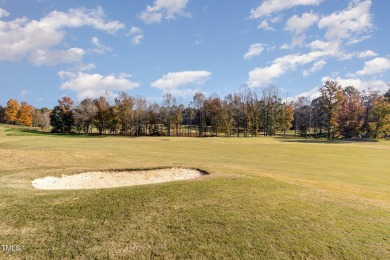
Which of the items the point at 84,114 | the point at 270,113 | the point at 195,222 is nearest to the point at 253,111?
the point at 270,113

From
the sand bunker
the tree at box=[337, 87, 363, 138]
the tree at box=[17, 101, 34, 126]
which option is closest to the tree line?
the tree at box=[337, 87, 363, 138]

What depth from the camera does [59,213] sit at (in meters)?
8.84

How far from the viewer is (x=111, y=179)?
15.9 m

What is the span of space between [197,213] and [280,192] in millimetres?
4723

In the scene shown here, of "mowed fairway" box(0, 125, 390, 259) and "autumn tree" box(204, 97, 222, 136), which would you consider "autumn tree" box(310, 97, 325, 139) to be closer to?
"autumn tree" box(204, 97, 222, 136)

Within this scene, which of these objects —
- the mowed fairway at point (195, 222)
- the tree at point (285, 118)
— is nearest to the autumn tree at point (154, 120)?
the tree at point (285, 118)

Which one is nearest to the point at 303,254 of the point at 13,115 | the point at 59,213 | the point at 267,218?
the point at 267,218

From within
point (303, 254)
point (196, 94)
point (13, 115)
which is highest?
point (196, 94)

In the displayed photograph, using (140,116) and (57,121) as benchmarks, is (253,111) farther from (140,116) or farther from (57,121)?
(57,121)

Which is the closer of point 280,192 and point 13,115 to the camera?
point 280,192

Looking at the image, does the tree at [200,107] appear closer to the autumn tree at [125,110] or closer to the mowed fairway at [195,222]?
the autumn tree at [125,110]

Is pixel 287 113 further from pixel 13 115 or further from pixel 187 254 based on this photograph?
pixel 13 115

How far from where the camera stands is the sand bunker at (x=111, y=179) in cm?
1441

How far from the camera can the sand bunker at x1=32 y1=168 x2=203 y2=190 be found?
14.4 metres
